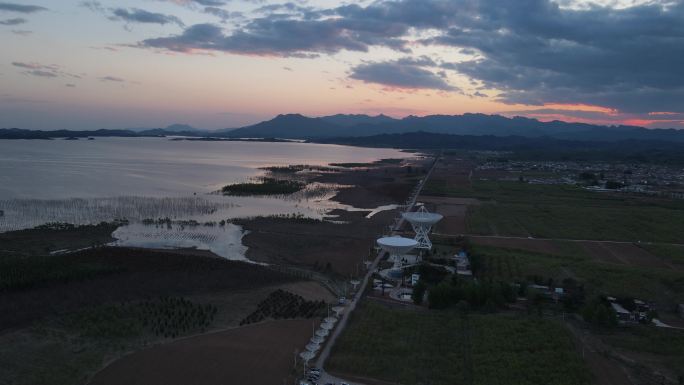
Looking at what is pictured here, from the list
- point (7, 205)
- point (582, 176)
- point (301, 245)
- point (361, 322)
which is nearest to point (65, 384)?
A: point (361, 322)

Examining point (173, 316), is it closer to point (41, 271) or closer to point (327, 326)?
point (327, 326)

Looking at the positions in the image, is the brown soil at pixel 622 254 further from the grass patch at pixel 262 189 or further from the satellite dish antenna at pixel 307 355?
the grass patch at pixel 262 189

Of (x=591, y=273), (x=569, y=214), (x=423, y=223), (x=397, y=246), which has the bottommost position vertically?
(x=591, y=273)

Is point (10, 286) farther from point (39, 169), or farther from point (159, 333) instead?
point (39, 169)

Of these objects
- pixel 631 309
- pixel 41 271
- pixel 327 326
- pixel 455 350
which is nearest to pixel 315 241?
pixel 327 326

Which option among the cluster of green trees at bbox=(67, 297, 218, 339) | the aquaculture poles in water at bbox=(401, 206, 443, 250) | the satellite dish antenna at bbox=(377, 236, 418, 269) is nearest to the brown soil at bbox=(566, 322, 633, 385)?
the satellite dish antenna at bbox=(377, 236, 418, 269)

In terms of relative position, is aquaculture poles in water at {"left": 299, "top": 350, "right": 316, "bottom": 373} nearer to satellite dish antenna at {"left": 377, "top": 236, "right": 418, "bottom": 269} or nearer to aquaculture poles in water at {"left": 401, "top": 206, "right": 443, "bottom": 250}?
satellite dish antenna at {"left": 377, "top": 236, "right": 418, "bottom": 269}
